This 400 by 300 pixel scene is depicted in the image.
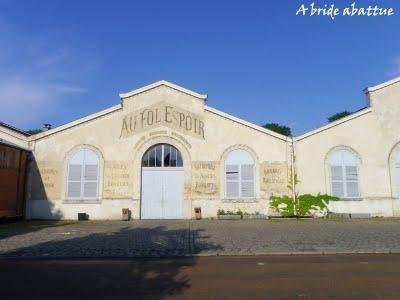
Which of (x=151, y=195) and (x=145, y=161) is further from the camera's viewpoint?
(x=145, y=161)

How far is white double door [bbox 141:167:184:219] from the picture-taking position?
19.2 meters

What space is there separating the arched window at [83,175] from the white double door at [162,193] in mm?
2429

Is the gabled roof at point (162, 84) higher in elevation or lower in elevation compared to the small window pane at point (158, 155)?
higher

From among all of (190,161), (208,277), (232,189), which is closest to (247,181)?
(232,189)

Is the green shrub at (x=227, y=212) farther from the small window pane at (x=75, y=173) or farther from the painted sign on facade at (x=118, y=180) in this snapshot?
the small window pane at (x=75, y=173)

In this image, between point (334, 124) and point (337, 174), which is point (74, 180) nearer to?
point (337, 174)

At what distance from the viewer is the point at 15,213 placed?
18.3m

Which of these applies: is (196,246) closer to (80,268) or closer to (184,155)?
(80,268)

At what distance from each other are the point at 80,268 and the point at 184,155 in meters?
12.0

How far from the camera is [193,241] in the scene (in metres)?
11.4

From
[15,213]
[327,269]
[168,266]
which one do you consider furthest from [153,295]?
[15,213]

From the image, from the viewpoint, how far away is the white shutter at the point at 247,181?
63.3 ft

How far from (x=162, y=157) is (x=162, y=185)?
4.71ft

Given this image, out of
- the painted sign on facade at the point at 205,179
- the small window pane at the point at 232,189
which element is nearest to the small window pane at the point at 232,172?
the small window pane at the point at 232,189
